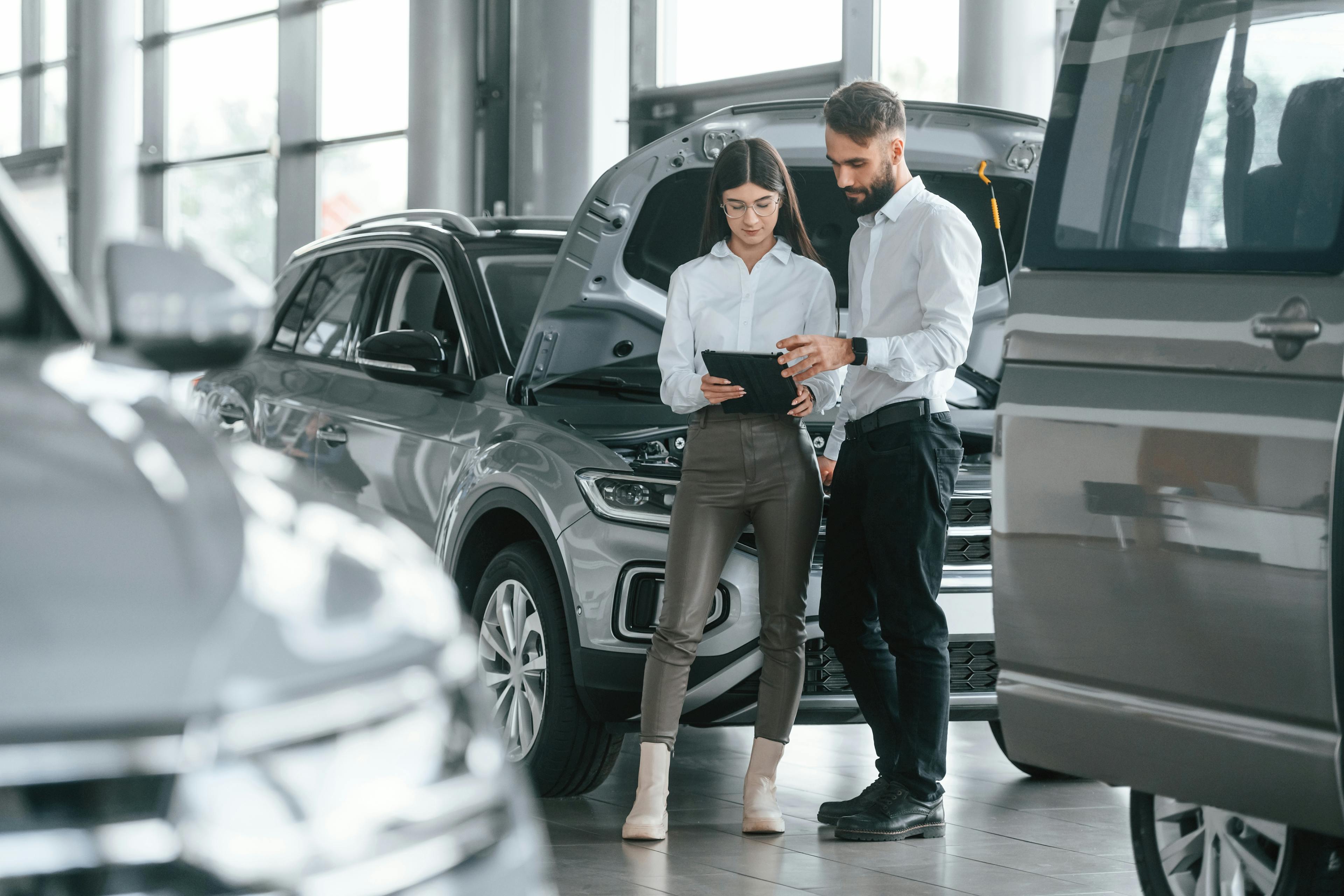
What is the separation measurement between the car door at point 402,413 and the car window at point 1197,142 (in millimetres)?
2516

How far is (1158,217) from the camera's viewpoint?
2639mm

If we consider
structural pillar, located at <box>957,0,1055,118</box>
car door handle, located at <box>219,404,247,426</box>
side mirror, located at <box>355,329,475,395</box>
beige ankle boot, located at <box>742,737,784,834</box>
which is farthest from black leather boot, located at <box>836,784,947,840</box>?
structural pillar, located at <box>957,0,1055,118</box>

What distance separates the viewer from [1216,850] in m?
2.79

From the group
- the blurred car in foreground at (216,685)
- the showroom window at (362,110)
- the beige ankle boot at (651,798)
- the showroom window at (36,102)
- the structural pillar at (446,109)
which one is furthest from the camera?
the showroom window at (36,102)

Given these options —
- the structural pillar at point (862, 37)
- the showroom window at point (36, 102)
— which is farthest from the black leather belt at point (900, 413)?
the showroom window at point (36, 102)

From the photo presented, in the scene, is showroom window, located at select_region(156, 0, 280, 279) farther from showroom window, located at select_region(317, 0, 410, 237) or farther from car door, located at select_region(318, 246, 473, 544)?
car door, located at select_region(318, 246, 473, 544)

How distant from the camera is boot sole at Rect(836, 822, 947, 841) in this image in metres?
4.15

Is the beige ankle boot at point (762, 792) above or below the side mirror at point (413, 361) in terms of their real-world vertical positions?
below

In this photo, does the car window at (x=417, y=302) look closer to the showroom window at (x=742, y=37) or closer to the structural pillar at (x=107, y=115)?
the showroom window at (x=742, y=37)

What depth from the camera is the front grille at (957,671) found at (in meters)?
4.32

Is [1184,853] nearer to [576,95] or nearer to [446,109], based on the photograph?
[576,95]

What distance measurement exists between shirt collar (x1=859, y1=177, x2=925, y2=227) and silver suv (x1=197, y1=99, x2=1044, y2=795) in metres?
0.42

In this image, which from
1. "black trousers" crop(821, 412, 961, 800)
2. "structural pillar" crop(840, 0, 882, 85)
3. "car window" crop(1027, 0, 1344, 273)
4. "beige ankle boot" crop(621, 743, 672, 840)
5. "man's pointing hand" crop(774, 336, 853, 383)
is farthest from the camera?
"structural pillar" crop(840, 0, 882, 85)

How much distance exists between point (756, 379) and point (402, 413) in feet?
5.60
